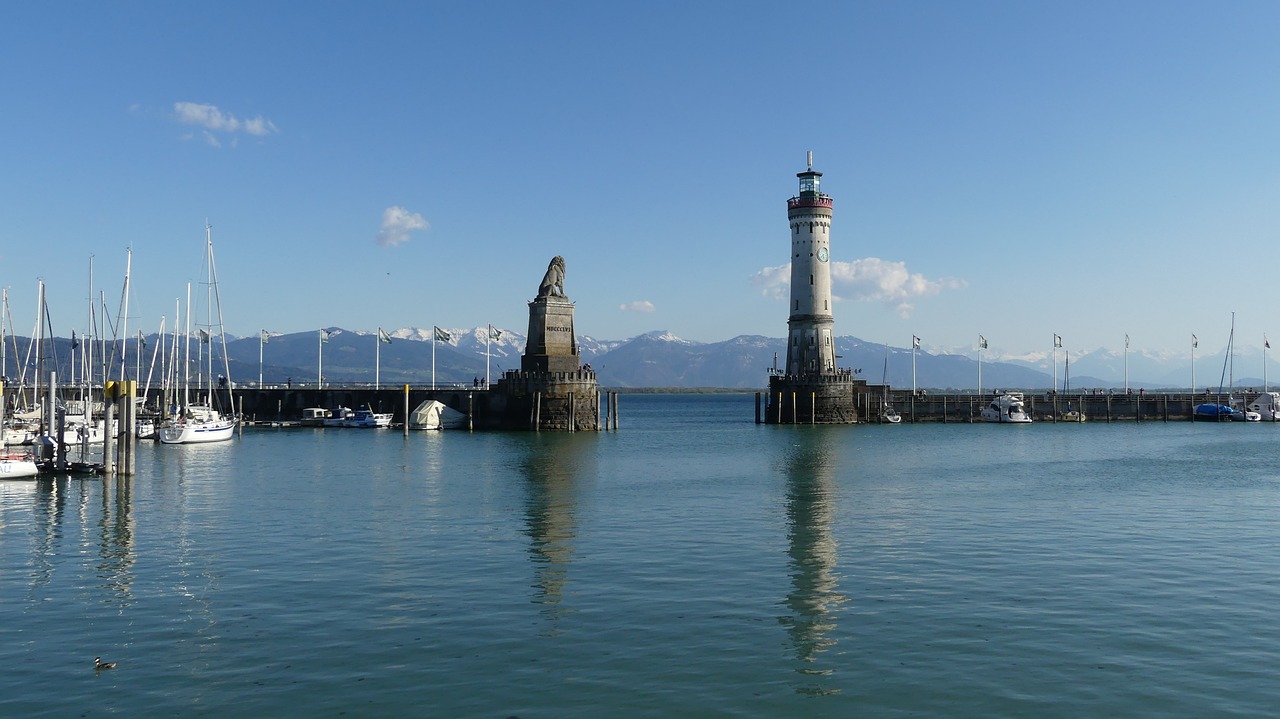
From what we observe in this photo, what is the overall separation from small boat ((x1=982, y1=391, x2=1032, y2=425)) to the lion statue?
59.0 metres

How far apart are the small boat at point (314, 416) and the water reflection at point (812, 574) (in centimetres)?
6899

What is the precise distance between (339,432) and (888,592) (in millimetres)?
84329

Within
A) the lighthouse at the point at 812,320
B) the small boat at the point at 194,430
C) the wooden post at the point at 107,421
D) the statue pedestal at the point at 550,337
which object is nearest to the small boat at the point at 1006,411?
the lighthouse at the point at 812,320

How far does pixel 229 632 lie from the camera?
814 inches

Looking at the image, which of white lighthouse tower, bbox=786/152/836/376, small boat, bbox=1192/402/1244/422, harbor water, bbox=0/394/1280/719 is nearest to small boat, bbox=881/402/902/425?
white lighthouse tower, bbox=786/152/836/376

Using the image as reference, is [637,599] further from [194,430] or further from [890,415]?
[890,415]

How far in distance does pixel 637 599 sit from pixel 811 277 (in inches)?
3719

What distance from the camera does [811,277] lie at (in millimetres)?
115062

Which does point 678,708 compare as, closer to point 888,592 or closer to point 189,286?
point 888,592

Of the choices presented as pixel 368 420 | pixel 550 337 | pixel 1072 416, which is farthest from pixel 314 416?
pixel 1072 416

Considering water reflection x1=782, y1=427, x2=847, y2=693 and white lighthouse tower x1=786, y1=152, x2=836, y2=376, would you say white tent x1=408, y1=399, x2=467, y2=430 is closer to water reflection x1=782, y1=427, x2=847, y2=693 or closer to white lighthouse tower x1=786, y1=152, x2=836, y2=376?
white lighthouse tower x1=786, y1=152, x2=836, y2=376

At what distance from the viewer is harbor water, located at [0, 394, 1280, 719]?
16.9 meters

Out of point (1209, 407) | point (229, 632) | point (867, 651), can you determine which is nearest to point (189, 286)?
point (229, 632)

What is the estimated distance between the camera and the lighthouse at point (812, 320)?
11519cm
